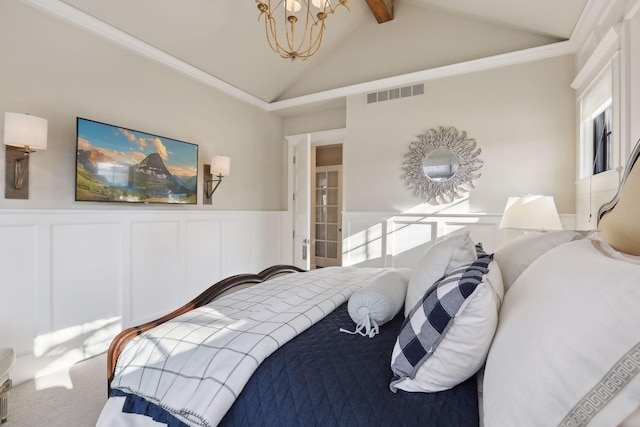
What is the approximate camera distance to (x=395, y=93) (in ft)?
11.8

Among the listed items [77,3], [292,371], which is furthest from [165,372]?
[77,3]

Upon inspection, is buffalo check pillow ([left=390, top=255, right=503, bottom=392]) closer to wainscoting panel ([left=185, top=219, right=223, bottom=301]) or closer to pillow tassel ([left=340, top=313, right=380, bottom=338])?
pillow tassel ([left=340, top=313, right=380, bottom=338])

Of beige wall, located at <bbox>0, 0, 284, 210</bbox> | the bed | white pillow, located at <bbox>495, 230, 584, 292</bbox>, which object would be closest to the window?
the bed

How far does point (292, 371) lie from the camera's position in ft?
3.16

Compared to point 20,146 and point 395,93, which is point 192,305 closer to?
point 20,146

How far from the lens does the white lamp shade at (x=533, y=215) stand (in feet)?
7.56

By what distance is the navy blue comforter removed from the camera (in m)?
0.78

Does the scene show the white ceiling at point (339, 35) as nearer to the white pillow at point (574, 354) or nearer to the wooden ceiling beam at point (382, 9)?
the wooden ceiling beam at point (382, 9)

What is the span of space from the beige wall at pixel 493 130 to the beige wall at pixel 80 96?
187 centimetres

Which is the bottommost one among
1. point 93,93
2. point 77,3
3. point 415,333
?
point 415,333

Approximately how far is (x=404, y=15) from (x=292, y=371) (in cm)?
405

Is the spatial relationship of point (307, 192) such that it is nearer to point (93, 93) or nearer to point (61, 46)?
point (93, 93)

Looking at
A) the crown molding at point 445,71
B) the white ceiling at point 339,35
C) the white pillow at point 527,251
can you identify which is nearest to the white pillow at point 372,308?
the white pillow at point 527,251

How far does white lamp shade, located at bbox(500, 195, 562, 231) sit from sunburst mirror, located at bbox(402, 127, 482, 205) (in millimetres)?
823
